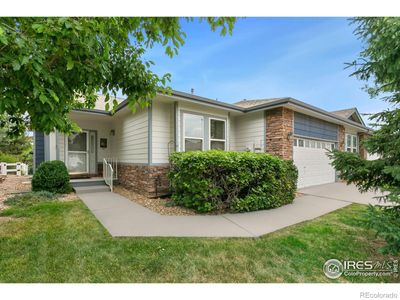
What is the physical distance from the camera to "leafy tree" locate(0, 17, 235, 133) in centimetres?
196

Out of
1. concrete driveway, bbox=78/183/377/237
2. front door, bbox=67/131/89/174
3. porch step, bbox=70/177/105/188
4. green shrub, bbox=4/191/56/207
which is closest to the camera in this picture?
concrete driveway, bbox=78/183/377/237

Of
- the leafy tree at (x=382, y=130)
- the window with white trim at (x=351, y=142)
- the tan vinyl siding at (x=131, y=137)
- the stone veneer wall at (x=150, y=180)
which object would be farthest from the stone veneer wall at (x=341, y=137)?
the tan vinyl siding at (x=131, y=137)

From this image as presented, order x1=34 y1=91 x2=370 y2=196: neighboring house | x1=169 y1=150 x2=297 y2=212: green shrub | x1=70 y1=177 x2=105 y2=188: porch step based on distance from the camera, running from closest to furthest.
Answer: x1=169 y1=150 x2=297 y2=212: green shrub < x1=34 y1=91 x2=370 y2=196: neighboring house < x1=70 y1=177 x2=105 y2=188: porch step

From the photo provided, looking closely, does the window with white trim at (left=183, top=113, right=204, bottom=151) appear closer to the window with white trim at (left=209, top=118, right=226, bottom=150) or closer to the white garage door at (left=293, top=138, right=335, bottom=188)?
the window with white trim at (left=209, top=118, right=226, bottom=150)

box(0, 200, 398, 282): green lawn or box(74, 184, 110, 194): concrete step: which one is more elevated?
box(74, 184, 110, 194): concrete step

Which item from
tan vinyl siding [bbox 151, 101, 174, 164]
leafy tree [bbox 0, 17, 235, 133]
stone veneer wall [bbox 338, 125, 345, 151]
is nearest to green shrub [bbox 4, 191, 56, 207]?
tan vinyl siding [bbox 151, 101, 174, 164]

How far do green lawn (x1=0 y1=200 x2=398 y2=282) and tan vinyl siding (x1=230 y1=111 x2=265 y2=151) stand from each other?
15.8ft

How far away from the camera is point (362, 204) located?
20.4 feet

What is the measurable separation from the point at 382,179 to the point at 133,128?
7.31 m

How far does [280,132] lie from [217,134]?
7.74 feet

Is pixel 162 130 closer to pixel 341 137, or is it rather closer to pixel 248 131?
pixel 248 131

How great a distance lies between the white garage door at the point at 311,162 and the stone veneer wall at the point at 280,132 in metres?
0.77

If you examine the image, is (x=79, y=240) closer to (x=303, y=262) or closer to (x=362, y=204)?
(x=303, y=262)
